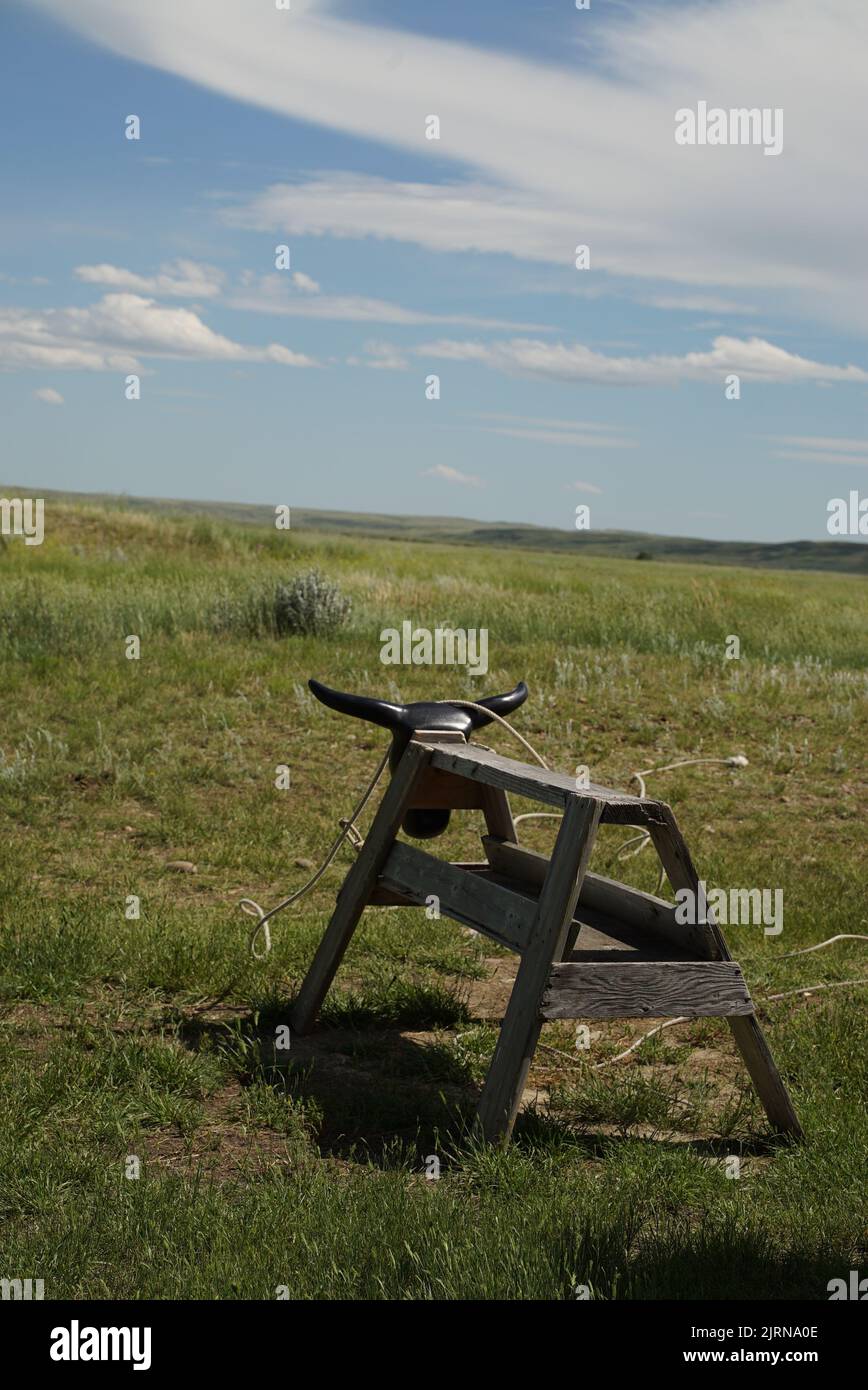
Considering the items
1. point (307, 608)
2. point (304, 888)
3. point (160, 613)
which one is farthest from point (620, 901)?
point (160, 613)

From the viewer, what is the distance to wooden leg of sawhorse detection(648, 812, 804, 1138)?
4.38 m

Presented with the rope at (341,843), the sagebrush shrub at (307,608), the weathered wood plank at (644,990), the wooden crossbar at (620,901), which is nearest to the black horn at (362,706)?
the rope at (341,843)

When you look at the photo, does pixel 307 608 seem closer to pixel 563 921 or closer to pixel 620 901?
pixel 620 901

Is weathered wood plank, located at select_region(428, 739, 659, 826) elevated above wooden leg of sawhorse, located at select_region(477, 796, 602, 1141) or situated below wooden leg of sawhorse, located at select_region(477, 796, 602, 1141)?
above

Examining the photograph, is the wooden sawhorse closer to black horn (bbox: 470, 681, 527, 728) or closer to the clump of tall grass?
black horn (bbox: 470, 681, 527, 728)

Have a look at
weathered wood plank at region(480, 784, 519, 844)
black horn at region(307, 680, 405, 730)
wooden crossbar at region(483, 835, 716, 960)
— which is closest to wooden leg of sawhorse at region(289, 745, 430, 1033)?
black horn at region(307, 680, 405, 730)

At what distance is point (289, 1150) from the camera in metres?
4.30

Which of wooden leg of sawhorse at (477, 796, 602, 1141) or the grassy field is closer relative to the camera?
the grassy field

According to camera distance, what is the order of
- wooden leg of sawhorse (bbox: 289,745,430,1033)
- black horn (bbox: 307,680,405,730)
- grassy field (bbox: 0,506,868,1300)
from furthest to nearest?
black horn (bbox: 307,680,405,730) < wooden leg of sawhorse (bbox: 289,745,430,1033) < grassy field (bbox: 0,506,868,1300)

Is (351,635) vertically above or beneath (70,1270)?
above

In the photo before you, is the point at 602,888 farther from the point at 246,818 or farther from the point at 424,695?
the point at 424,695

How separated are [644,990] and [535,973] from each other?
38 cm

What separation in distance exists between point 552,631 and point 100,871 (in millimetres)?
8498

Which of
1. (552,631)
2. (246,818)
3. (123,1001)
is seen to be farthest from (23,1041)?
(552,631)
